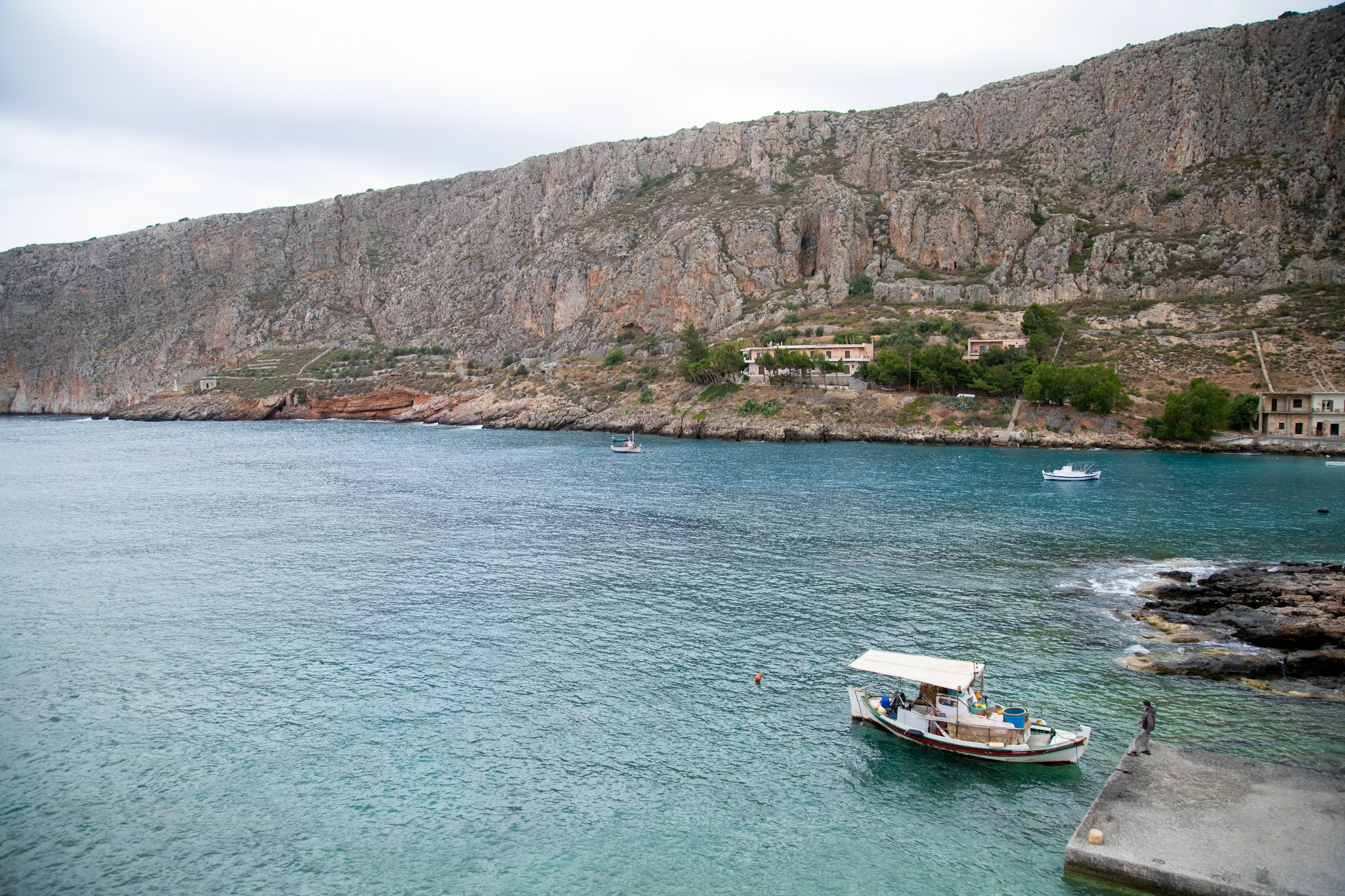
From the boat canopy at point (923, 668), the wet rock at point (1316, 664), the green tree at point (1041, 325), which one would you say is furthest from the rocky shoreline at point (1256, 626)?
the green tree at point (1041, 325)

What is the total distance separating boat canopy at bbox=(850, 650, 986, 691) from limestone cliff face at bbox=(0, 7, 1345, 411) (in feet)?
366

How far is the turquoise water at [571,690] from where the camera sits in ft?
57.6

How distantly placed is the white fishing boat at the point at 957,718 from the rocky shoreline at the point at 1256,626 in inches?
311

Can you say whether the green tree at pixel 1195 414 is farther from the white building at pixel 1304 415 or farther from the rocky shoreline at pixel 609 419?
the white building at pixel 1304 415

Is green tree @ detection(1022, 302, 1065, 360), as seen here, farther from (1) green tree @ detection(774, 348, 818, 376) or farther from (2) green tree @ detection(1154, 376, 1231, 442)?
(1) green tree @ detection(774, 348, 818, 376)

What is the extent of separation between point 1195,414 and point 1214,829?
8238 cm

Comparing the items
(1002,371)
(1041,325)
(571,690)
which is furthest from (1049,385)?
(571,690)

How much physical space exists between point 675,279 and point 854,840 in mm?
133005

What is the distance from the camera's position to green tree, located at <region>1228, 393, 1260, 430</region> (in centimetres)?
8781

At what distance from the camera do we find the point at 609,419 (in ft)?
390

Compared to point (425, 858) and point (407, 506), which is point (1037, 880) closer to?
point (425, 858)

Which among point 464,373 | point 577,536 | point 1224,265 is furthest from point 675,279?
point 577,536

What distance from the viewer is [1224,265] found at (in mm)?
112062

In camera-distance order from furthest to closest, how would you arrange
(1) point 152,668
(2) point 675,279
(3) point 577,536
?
1. (2) point 675,279
2. (3) point 577,536
3. (1) point 152,668
